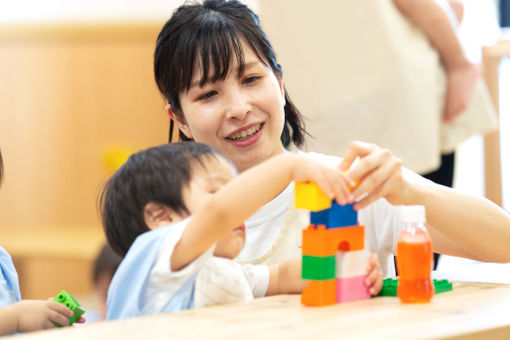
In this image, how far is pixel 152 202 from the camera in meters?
1.22

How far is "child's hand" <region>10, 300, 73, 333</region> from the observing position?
1.23 meters

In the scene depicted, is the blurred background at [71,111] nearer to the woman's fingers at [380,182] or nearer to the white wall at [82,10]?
the white wall at [82,10]

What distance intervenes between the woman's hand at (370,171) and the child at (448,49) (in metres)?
0.97

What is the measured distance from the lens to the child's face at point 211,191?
120cm

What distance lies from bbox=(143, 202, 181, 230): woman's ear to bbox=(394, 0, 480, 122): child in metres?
1.10

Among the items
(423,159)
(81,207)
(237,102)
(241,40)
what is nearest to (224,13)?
(241,40)

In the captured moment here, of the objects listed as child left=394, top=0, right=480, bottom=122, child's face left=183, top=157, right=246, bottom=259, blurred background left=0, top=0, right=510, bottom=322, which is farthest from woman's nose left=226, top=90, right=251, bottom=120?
blurred background left=0, top=0, right=510, bottom=322

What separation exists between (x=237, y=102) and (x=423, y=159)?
756 millimetres

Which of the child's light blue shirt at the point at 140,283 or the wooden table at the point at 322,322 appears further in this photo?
the child's light blue shirt at the point at 140,283

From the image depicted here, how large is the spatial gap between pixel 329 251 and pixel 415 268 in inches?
4.8

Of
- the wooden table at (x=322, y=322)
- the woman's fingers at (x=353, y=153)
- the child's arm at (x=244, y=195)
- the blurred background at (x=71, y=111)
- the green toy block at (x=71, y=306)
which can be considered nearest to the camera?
the wooden table at (x=322, y=322)

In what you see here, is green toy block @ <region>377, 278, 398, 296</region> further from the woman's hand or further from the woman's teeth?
the woman's teeth

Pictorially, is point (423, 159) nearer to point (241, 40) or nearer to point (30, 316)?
point (241, 40)

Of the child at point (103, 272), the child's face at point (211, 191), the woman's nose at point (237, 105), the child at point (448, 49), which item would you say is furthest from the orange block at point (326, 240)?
the child at point (103, 272)
